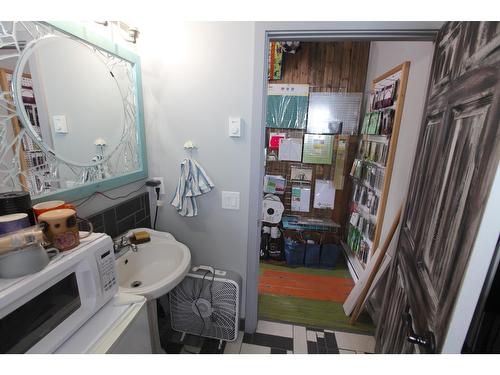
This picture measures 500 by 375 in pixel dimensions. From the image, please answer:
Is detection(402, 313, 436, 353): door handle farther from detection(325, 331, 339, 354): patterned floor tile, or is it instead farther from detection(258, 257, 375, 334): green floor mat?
detection(258, 257, 375, 334): green floor mat

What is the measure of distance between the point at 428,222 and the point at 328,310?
1481 mm

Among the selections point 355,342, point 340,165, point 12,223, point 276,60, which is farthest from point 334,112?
point 12,223

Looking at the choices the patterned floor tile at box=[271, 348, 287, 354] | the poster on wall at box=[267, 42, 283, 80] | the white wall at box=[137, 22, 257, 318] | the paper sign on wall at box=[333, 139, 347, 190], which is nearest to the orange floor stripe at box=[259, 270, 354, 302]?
the patterned floor tile at box=[271, 348, 287, 354]

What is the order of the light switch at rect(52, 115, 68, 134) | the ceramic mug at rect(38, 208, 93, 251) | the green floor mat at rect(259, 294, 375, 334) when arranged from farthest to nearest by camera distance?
the green floor mat at rect(259, 294, 375, 334) < the light switch at rect(52, 115, 68, 134) < the ceramic mug at rect(38, 208, 93, 251)

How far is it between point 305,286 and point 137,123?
82.9 inches

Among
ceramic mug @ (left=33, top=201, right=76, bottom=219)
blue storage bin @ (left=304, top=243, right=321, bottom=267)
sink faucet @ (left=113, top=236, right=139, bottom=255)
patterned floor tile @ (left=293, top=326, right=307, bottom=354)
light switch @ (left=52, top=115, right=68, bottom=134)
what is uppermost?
light switch @ (left=52, top=115, right=68, bottom=134)

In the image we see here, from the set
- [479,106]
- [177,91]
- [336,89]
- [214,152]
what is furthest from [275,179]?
[479,106]

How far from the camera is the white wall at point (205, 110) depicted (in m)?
1.25

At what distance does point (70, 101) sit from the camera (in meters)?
1.01

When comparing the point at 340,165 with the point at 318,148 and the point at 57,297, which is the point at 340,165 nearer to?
the point at 318,148

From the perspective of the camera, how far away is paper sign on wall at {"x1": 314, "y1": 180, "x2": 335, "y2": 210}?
8.63 feet

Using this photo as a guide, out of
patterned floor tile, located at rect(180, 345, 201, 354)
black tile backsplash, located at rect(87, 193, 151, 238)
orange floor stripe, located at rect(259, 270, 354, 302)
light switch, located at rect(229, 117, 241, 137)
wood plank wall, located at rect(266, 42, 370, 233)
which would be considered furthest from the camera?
wood plank wall, located at rect(266, 42, 370, 233)

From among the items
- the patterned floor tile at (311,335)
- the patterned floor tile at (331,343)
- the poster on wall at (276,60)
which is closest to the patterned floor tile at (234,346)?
the patterned floor tile at (311,335)

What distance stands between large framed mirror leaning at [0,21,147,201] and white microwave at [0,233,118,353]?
1.23 feet
